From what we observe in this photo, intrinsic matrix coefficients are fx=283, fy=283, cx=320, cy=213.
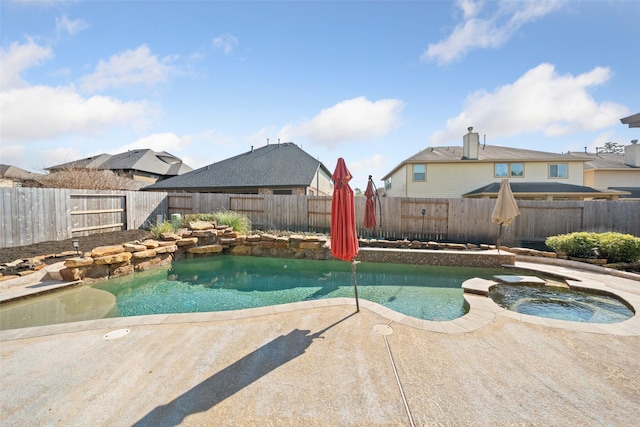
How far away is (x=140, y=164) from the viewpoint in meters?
26.2

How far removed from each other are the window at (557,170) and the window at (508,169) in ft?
5.73

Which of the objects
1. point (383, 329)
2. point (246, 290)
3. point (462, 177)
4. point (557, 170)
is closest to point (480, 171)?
point (462, 177)

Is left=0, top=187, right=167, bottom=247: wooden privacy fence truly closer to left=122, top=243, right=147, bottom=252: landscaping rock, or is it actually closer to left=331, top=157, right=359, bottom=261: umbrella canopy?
left=122, top=243, right=147, bottom=252: landscaping rock

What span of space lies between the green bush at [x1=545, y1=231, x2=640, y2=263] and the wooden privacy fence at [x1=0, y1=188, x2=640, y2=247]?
286 cm

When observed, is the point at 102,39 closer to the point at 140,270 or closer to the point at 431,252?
the point at 140,270

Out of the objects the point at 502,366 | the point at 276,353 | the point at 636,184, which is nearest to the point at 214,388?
the point at 276,353

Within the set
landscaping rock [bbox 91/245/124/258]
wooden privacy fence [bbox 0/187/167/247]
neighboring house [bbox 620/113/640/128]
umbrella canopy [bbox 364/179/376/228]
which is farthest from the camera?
umbrella canopy [bbox 364/179/376/228]

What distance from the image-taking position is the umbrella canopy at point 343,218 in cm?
430

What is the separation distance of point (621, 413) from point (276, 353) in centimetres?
304

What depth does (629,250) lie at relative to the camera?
7496mm

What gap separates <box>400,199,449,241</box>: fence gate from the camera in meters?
12.1

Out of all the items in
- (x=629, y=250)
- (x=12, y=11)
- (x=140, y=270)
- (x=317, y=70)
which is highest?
(x=317, y=70)

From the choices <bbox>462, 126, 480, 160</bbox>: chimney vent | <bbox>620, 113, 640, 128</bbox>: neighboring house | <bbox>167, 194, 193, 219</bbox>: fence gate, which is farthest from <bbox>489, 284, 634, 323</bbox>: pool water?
<bbox>462, 126, 480, 160</bbox>: chimney vent

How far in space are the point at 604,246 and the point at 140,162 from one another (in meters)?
31.3
